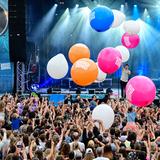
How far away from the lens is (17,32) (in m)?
15.6

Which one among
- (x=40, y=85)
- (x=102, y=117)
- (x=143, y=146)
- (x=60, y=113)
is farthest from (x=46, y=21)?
(x=143, y=146)

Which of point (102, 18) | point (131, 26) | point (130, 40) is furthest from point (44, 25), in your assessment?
point (102, 18)

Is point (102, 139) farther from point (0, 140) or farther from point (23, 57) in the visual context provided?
point (23, 57)

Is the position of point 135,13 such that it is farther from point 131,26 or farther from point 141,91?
point 141,91

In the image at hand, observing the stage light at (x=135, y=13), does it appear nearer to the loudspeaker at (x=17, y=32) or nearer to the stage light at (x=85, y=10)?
the stage light at (x=85, y=10)

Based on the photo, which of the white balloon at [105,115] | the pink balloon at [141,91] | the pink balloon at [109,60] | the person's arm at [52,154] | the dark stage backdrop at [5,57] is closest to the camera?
the person's arm at [52,154]

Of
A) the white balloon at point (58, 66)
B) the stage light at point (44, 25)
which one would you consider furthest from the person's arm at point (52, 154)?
the stage light at point (44, 25)

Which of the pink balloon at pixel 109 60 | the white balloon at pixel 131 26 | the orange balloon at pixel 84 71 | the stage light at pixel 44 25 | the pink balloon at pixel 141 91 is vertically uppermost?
the stage light at pixel 44 25

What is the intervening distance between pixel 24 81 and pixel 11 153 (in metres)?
11.2

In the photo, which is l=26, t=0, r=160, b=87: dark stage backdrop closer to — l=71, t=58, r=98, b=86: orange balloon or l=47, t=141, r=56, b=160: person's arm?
l=71, t=58, r=98, b=86: orange balloon

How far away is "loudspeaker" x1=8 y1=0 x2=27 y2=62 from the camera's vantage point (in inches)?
609

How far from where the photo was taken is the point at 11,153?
5027 millimetres

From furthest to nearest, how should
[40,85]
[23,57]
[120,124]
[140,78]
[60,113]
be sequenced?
[40,85], [23,57], [60,113], [120,124], [140,78]

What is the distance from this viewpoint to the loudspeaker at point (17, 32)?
15461 millimetres
